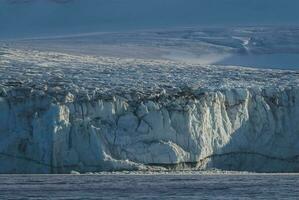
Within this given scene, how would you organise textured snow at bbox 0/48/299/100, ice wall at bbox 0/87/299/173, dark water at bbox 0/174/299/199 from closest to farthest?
dark water at bbox 0/174/299/199 < ice wall at bbox 0/87/299/173 < textured snow at bbox 0/48/299/100

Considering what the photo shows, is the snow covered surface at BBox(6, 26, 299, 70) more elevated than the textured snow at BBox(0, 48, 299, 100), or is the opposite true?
the snow covered surface at BBox(6, 26, 299, 70)

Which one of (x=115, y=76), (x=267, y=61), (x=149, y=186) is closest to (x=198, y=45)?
(x=267, y=61)

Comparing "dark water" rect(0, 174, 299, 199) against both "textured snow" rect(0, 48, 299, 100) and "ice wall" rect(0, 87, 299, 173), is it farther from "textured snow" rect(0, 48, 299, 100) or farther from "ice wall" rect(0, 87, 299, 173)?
"textured snow" rect(0, 48, 299, 100)

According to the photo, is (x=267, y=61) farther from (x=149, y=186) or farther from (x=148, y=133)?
(x=149, y=186)

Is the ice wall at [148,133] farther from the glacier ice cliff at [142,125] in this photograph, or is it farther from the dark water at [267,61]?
Result: the dark water at [267,61]

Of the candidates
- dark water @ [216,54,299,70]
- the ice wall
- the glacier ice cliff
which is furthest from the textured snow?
dark water @ [216,54,299,70]

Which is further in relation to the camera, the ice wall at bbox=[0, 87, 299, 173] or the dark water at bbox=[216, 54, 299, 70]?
the dark water at bbox=[216, 54, 299, 70]

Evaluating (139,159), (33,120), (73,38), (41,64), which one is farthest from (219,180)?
(73,38)
